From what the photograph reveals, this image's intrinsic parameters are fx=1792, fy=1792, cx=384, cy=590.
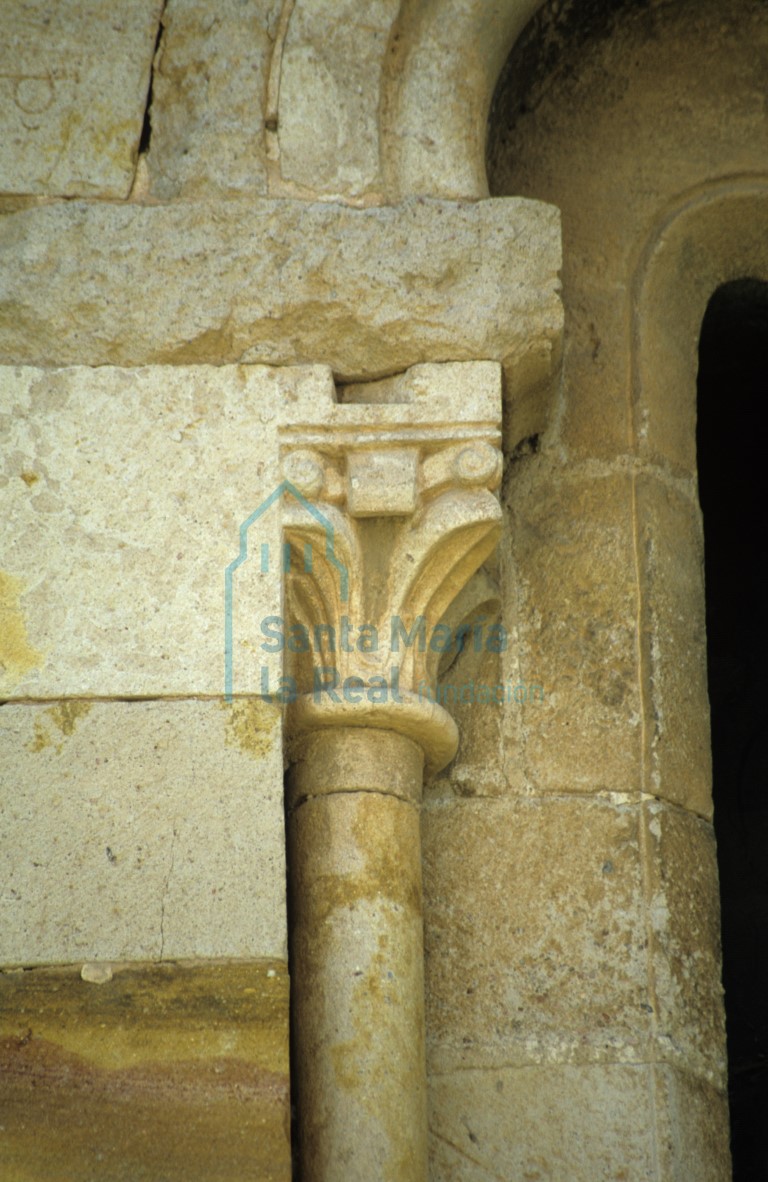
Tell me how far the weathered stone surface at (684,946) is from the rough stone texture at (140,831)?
0.76m

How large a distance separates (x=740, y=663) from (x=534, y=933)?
5.87ft

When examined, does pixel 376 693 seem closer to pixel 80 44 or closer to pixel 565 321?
pixel 565 321

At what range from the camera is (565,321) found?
12.3ft

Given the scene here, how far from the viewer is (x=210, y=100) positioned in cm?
339

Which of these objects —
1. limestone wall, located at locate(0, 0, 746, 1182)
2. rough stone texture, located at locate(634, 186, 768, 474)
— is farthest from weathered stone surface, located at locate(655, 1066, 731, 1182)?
rough stone texture, located at locate(634, 186, 768, 474)

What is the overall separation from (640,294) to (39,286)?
1.27 meters

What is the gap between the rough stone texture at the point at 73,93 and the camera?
338cm

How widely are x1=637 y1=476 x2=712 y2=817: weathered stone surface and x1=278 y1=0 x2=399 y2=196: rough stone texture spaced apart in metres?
0.88

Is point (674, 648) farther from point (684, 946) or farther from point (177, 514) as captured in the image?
point (177, 514)

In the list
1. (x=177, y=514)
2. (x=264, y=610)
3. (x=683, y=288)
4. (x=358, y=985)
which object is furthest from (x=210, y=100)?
(x=358, y=985)

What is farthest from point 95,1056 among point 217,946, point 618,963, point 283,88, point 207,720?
point 283,88

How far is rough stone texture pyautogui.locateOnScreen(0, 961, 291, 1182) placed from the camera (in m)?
2.82

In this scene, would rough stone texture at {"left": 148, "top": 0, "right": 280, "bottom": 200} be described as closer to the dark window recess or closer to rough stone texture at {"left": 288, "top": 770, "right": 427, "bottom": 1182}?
rough stone texture at {"left": 288, "top": 770, "right": 427, "bottom": 1182}

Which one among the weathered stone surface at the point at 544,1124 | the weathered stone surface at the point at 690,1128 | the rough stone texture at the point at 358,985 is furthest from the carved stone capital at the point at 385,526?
the weathered stone surface at the point at 690,1128
